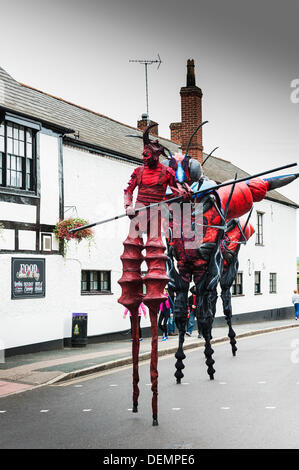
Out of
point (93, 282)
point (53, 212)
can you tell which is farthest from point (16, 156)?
point (93, 282)

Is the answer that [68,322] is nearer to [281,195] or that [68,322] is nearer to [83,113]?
[83,113]

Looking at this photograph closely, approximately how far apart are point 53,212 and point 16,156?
6.24ft

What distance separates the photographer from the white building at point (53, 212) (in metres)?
13.3

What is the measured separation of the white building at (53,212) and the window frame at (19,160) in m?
0.03

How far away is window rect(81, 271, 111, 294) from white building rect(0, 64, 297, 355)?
31 millimetres

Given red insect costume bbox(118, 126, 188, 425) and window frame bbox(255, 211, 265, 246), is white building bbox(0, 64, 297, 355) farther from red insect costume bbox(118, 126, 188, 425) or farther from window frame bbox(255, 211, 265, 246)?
window frame bbox(255, 211, 265, 246)

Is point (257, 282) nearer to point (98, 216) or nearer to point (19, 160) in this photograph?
Result: point (98, 216)

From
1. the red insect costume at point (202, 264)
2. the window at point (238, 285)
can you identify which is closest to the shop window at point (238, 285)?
the window at point (238, 285)

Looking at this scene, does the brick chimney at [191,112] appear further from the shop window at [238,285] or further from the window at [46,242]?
the window at [46,242]

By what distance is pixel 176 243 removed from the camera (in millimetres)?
9000

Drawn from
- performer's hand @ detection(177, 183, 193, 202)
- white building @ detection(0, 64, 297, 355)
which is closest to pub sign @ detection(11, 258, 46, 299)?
white building @ detection(0, 64, 297, 355)

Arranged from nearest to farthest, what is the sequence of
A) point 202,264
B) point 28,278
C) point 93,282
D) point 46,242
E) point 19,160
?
point 202,264
point 28,278
point 19,160
point 46,242
point 93,282

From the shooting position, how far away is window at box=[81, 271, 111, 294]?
16469mm

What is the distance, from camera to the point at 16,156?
13.7 metres
